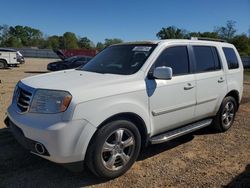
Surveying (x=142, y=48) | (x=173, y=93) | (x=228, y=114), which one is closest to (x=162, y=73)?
(x=173, y=93)

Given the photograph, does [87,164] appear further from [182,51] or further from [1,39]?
[1,39]

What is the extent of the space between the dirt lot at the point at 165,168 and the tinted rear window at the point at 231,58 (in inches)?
62.8

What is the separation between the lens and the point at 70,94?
3629 mm

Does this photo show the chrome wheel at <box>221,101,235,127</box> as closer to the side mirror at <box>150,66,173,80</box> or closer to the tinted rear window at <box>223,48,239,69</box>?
the tinted rear window at <box>223,48,239,69</box>

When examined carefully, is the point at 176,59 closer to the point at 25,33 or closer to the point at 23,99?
the point at 23,99

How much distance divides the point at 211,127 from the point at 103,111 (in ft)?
11.0

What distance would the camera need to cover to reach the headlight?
11.8 feet

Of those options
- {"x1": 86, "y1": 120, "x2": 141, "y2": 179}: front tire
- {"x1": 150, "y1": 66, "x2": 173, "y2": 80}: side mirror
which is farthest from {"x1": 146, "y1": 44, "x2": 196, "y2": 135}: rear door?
{"x1": 86, "y1": 120, "x2": 141, "y2": 179}: front tire

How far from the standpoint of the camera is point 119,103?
3.98 metres

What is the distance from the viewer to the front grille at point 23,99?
3890 mm

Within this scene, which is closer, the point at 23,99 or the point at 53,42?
the point at 23,99

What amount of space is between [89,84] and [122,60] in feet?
3.73

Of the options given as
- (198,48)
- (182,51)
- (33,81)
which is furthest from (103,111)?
(198,48)

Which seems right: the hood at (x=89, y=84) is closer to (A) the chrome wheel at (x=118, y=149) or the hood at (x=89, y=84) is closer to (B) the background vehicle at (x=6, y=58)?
(A) the chrome wheel at (x=118, y=149)
